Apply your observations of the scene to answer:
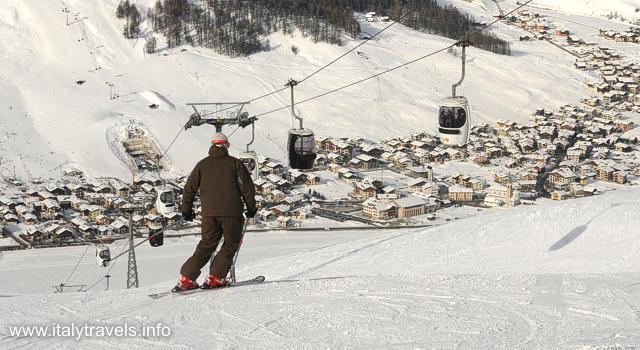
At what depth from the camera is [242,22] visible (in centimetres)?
6131

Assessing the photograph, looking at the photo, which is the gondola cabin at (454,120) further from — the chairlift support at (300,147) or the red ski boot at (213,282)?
the red ski boot at (213,282)

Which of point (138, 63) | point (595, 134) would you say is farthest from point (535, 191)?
point (138, 63)

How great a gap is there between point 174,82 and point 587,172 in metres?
30.1

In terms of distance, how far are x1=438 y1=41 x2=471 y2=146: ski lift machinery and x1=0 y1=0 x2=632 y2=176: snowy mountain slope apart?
30.3 meters

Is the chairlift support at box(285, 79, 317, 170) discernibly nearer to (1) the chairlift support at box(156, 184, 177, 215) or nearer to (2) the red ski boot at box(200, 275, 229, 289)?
(1) the chairlift support at box(156, 184, 177, 215)

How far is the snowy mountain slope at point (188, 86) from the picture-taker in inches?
1697

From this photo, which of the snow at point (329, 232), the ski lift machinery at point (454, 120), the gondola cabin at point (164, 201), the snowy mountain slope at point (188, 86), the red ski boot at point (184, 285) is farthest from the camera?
the snowy mountain slope at point (188, 86)

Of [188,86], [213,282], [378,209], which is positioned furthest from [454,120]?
[188,86]

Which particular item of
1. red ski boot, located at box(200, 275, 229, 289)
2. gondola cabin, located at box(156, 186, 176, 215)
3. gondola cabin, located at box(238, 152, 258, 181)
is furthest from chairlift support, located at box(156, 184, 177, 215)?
red ski boot, located at box(200, 275, 229, 289)

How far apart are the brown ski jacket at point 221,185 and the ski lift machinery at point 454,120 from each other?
6.66 metres

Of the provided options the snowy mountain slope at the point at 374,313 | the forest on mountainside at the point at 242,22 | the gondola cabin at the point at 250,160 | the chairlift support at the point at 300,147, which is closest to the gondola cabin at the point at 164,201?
the gondola cabin at the point at 250,160

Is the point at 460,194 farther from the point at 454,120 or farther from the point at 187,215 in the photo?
the point at 187,215

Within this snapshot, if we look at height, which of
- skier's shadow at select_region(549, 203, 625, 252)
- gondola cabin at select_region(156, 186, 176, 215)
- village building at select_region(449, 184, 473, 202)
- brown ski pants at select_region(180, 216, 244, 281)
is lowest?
village building at select_region(449, 184, 473, 202)

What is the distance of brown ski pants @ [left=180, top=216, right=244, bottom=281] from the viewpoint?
6047 millimetres
